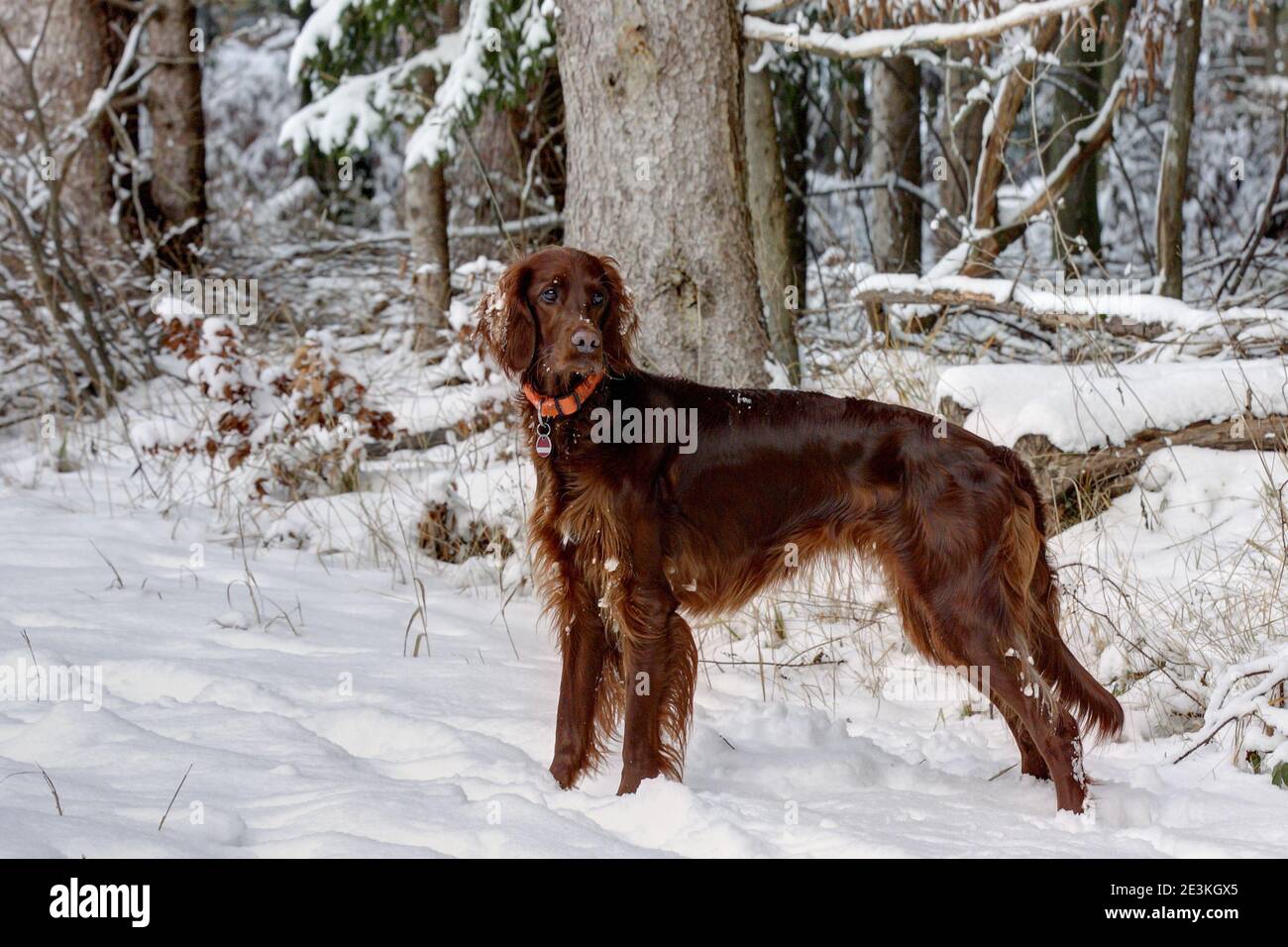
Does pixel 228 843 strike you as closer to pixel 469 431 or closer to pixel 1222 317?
pixel 469 431

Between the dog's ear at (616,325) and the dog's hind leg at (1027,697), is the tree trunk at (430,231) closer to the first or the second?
the dog's ear at (616,325)

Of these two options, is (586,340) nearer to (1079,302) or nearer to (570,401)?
(570,401)

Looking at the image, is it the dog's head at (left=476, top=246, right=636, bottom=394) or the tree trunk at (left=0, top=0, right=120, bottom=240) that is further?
the tree trunk at (left=0, top=0, right=120, bottom=240)

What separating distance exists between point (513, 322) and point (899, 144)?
304 inches

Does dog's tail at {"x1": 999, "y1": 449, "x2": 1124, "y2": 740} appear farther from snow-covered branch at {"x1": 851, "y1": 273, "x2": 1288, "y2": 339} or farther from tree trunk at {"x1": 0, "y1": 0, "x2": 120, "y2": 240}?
tree trunk at {"x1": 0, "y1": 0, "x2": 120, "y2": 240}

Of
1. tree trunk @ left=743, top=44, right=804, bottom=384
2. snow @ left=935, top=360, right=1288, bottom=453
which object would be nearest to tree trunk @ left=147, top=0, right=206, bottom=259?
tree trunk @ left=743, top=44, right=804, bottom=384

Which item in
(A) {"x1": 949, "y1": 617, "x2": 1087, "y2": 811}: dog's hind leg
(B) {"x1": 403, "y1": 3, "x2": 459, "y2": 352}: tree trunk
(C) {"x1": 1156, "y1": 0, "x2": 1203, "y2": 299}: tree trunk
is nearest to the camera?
(A) {"x1": 949, "y1": 617, "x2": 1087, "y2": 811}: dog's hind leg

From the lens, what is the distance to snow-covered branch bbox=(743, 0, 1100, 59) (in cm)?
487

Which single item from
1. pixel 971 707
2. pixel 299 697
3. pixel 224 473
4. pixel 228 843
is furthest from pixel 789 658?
pixel 224 473

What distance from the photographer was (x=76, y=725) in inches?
115

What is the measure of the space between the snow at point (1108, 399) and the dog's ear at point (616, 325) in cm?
175

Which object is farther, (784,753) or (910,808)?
(784,753)

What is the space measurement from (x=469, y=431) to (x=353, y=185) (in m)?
7.80

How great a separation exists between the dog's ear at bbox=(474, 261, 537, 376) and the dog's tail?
1188 millimetres
